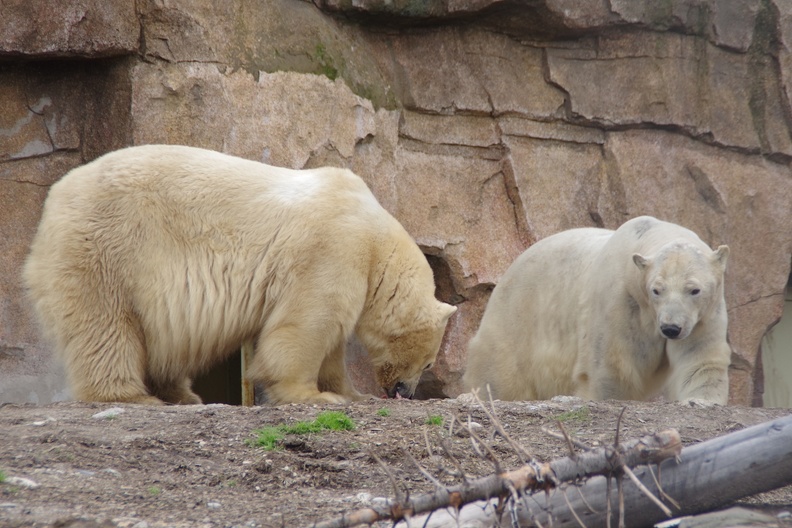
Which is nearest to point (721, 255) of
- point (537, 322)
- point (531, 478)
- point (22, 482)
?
point (537, 322)

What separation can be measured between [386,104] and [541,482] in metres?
5.59

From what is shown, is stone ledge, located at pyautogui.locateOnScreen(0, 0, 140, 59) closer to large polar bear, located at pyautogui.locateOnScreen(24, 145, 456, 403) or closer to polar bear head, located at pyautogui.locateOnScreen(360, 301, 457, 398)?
large polar bear, located at pyautogui.locateOnScreen(24, 145, 456, 403)

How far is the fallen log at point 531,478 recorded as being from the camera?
257 cm

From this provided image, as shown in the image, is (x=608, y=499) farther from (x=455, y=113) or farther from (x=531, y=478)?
(x=455, y=113)

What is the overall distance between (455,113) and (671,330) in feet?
11.6

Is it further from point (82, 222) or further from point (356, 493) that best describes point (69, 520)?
point (82, 222)

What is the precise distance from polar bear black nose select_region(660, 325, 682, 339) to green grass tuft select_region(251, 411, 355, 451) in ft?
6.40

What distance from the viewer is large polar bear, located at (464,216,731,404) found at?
18.4 ft

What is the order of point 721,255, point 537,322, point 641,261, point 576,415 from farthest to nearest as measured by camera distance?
point 537,322 < point 721,255 < point 641,261 < point 576,415

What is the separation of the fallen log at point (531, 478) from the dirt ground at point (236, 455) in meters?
0.21

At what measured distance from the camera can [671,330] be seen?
536 cm

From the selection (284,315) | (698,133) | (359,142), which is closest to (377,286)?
(284,315)

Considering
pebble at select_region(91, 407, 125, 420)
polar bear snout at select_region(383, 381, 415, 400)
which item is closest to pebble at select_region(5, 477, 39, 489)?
pebble at select_region(91, 407, 125, 420)

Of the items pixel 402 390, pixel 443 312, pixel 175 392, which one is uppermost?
pixel 443 312
